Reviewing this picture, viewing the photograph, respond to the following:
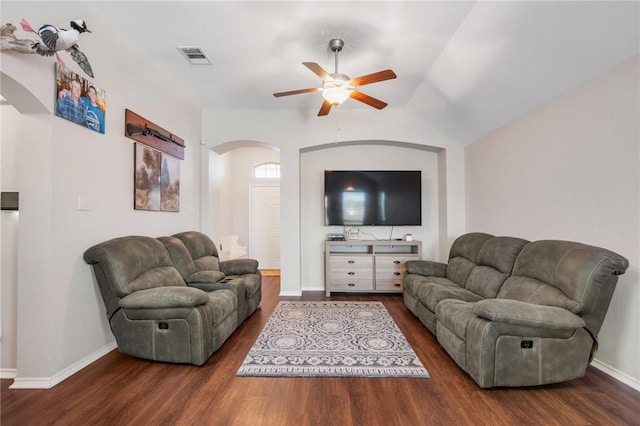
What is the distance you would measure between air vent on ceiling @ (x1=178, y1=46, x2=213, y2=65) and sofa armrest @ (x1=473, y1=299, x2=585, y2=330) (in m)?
3.56

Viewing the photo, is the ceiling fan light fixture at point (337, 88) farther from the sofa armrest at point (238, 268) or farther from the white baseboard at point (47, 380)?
the white baseboard at point (47, 380)

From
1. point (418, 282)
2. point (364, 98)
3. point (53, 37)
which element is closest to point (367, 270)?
point (418, 282)

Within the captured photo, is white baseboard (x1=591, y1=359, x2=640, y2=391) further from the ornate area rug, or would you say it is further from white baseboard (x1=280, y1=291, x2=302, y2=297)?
white baseboard (x1=280, y1=291, x2=302, y2=297)

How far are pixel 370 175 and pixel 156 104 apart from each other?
3.18 meters

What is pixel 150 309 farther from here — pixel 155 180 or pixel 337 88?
pixel 337 88

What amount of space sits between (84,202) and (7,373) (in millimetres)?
1386

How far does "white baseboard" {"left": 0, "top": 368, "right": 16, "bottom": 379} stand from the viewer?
220 cm

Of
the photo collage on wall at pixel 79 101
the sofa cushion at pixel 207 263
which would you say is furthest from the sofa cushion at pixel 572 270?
the photo collage on wall at pixel 79 101

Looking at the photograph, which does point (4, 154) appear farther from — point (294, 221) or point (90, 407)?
point (294, 221)

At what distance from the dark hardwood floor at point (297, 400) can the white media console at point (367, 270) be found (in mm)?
2183

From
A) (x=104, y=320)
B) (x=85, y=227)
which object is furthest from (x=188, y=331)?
(x=85, y=227)

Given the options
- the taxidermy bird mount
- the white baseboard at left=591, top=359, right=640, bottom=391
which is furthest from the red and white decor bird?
the white baseboard at left=591, top=359, right=640, bottom=391

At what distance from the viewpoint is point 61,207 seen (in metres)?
2.21

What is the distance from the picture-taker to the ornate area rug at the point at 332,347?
2312 mm
